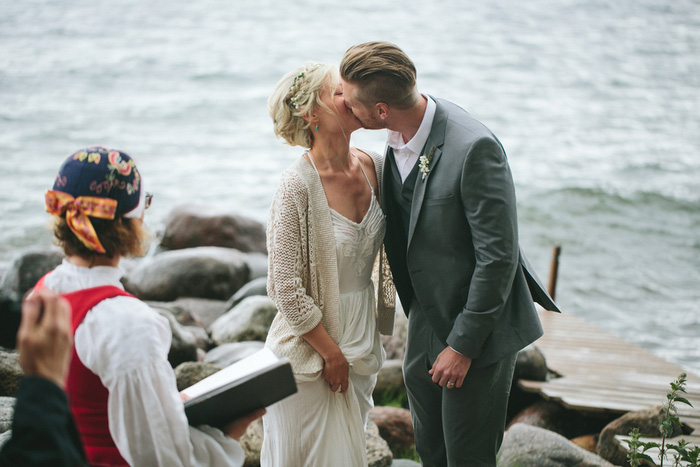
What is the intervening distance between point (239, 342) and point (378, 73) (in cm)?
359

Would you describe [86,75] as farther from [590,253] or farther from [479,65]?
[590,253]

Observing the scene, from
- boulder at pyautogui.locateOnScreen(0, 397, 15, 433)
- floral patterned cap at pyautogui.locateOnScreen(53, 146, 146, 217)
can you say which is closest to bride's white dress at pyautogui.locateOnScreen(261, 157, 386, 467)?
floral patterned cap at pyautogui.locateOnScreen(53, 146, 146, 217)

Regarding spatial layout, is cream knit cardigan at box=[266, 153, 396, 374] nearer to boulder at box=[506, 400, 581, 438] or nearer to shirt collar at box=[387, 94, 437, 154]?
shirt collar at box=[387, 94, 437, 154]

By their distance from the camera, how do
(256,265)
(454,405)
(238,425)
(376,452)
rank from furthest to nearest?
(256,265) < (376,452) < (454,405) < (238,425)

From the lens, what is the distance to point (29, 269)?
7.21m

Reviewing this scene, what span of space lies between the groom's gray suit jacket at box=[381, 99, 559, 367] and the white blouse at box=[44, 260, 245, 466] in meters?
1.16

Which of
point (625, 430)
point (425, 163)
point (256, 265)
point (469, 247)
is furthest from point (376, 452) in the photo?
point (256, 265)

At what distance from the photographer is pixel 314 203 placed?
260 centimetres

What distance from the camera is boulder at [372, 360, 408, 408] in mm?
5035

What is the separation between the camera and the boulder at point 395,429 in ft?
14.2

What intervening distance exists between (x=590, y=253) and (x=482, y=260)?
10232 millimetres

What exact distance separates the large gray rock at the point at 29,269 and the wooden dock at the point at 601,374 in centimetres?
504

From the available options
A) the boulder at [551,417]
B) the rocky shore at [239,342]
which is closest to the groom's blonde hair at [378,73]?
the rocky shore at [239,342]

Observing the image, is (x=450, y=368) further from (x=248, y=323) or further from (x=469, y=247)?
(x=248, y=323)
